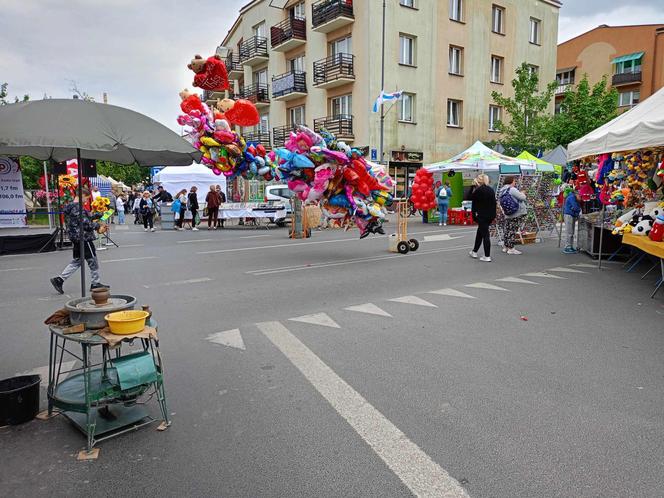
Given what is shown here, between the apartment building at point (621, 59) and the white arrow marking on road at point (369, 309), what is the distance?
140 feet

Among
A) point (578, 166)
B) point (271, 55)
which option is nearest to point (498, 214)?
point (578, 166)

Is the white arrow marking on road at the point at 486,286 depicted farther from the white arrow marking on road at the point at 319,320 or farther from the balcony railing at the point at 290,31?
the balcony railing at the point at 290,31

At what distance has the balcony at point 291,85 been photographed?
30406mm

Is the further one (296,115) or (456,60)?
(296,115)

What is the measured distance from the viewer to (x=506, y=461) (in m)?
3.14

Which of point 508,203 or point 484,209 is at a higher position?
point 508,203

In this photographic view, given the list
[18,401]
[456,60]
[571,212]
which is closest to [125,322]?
[18,401]

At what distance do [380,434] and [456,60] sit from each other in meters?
29.5

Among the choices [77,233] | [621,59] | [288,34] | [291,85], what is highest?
[621,59]

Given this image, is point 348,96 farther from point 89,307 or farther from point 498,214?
point 89,307

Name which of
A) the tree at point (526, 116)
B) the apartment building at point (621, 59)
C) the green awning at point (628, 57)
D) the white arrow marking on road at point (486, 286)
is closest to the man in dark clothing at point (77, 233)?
the white arrow marking on road at point (486, 286)

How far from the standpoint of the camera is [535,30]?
3306 centimetres

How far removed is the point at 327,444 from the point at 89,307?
1.98 meters

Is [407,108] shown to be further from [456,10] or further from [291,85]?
[291,85]
